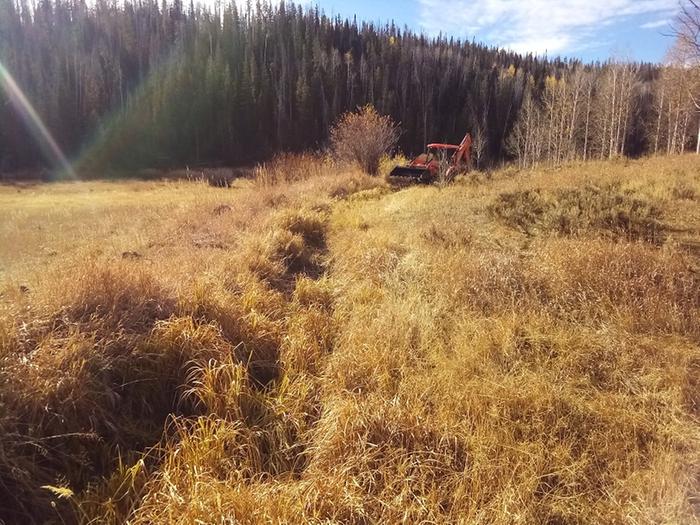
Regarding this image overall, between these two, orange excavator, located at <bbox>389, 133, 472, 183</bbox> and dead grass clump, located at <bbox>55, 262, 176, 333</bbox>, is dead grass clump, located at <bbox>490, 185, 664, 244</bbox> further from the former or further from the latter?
orange excavator, located at <bbox>389, 133, 472, 183</bbox>

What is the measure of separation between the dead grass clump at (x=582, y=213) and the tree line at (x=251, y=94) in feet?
107

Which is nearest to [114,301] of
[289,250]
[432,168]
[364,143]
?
[289,250]

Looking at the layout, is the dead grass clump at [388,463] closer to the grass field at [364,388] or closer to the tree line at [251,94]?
the grass field at [364,388]

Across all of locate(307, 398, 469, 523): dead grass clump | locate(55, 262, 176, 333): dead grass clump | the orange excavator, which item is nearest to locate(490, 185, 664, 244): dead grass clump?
locate(307, 398, 469, 523): dead grass clump

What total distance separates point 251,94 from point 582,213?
52.9 meters

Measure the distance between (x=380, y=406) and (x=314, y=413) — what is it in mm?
577

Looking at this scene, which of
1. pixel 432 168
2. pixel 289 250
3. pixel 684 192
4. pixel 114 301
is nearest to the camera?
pixel 114 301

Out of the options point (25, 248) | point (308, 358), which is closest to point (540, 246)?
point (308, 358)

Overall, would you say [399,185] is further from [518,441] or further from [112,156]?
[112,156]

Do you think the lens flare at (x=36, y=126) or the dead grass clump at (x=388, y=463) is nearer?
the dead grass clump at (x=388, y=463)

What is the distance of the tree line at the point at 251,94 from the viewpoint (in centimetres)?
4400

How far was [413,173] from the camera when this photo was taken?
58.2ft

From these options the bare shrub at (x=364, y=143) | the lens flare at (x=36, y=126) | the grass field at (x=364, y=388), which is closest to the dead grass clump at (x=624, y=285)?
the grass field at (x=364, y=388)

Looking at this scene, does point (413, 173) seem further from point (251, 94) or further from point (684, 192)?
point (251, 94)
